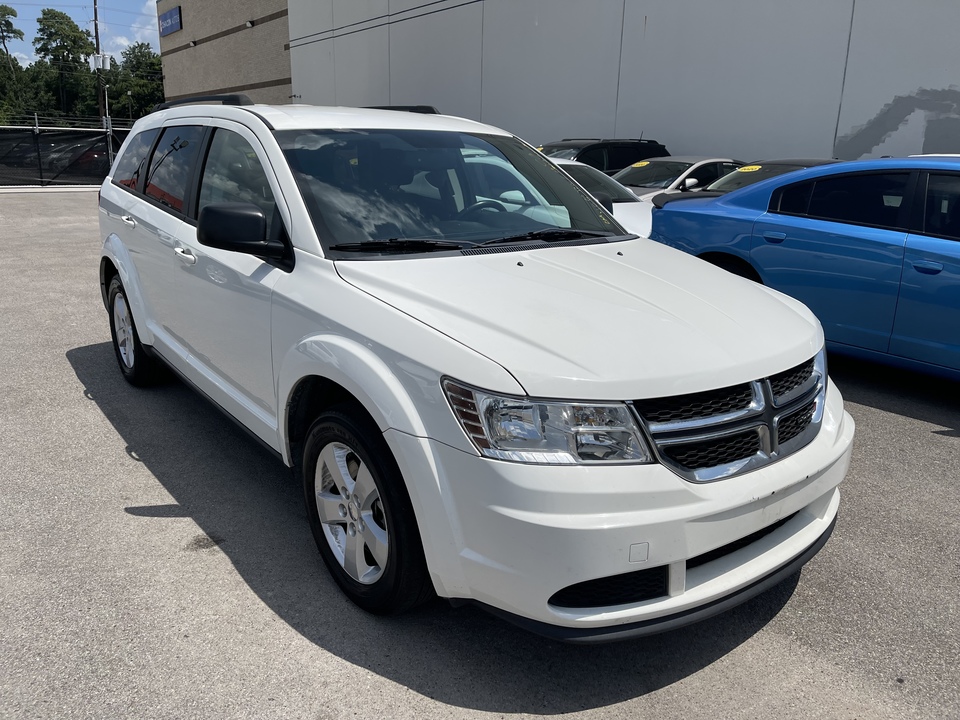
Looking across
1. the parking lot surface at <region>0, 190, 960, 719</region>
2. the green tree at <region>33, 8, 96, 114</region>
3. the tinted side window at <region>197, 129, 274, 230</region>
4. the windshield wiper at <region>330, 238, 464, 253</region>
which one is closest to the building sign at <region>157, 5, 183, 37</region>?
the tinted side window at <region>197, 129, 274, 230</region>

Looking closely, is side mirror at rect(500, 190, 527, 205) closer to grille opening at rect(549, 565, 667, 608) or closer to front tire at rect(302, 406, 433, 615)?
front tire at rect(302, 406, 433, 615)

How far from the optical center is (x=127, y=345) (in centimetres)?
535

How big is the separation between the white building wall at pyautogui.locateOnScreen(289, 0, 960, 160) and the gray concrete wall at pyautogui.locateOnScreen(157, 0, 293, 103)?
926 centimetres

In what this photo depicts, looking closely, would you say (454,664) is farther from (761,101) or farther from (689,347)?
(761,101)

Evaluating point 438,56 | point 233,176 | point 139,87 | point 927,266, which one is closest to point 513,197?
point 233,176

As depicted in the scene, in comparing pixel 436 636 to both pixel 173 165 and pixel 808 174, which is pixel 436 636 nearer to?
pixel 173 165

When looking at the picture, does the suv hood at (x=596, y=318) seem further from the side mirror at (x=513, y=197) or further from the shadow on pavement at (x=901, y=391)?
the shadow on pavement at (x=901, y=391)

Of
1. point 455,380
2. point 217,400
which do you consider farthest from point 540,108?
point 455,380

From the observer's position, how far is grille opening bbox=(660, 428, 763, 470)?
7.71 ft

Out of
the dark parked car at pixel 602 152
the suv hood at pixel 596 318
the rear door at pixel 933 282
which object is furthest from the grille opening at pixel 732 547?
the dark parked car at pixel 602 152

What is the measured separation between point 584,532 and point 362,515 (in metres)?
0.90

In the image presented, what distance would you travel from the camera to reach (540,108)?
729 inches

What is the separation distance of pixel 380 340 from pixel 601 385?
754 millimetres

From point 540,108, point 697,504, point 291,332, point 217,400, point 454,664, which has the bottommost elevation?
point 454,664
